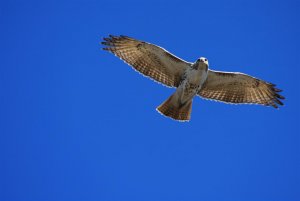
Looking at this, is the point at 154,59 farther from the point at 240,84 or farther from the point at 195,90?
the point at 240,84

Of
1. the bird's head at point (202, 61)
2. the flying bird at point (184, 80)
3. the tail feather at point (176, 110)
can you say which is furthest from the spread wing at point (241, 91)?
the bird's head at point (202, 61)

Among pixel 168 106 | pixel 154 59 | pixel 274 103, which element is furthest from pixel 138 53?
pixel 274 103

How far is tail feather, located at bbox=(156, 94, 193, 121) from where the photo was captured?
17.1m

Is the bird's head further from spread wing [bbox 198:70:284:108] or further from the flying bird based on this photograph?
spread wing [bbox 198:70:284:108]

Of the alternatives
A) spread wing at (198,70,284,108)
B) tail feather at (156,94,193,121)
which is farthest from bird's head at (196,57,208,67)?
tail feather at (156,94,193,121)

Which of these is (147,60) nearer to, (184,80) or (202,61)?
(184,80)

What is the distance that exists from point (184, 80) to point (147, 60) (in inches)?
48.9

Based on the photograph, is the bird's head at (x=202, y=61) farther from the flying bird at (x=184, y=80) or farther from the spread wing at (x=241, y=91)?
the spread wing at (x=241, y=91)

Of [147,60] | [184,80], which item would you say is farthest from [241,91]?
[147,60]

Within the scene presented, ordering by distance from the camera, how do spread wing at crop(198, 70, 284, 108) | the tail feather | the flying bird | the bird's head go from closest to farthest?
the bird's head
the flying bird
the tail feather
spread wing at crop(198, 70, 284, 108)

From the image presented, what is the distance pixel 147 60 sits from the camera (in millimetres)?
17266

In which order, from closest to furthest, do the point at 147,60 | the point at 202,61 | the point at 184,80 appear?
the point at 202,61 → the point at 184,80 → the point at 147,60

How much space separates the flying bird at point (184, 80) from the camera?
1688 centimetres

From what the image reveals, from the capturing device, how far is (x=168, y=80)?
17406 mm
